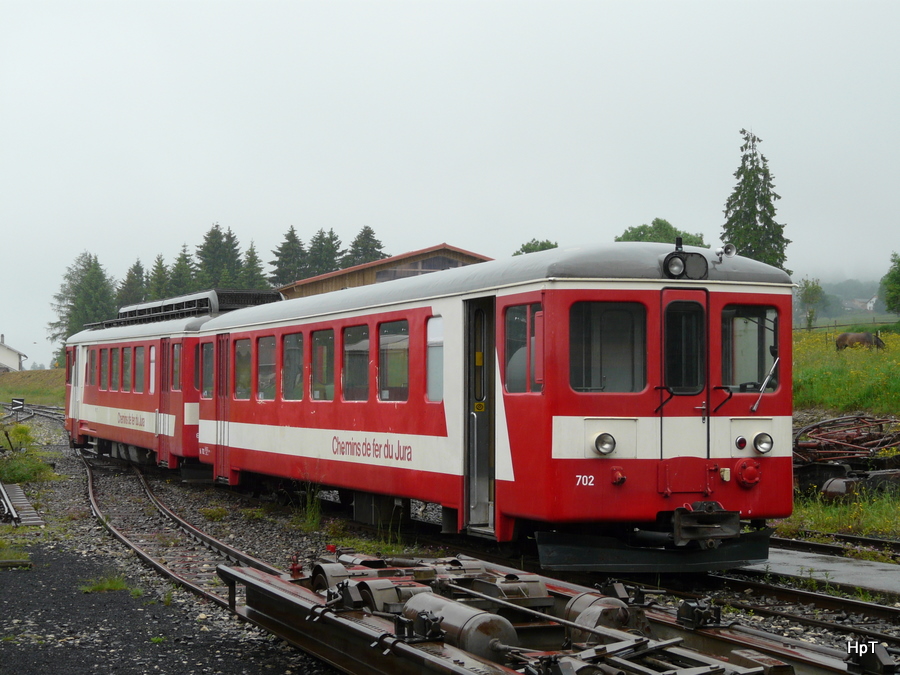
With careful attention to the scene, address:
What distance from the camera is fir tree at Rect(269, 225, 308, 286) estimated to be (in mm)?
90812

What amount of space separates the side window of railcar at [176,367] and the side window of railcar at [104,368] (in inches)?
193

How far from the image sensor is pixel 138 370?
66.0ft

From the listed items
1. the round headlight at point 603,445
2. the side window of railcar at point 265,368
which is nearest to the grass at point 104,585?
the round headlight at point 603,445

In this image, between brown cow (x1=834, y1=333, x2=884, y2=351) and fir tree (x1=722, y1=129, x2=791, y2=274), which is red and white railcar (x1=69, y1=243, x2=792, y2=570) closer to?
brown cow (x1=834, y1=333, x2=884, y2=351)

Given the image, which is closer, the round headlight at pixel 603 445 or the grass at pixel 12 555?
the round headlight at pixel 603 445

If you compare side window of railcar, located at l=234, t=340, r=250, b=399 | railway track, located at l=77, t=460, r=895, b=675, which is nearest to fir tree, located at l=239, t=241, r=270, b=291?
side window of railcar, located at l=234, t=340, r=250, b=399

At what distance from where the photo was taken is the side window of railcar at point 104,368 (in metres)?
22.3

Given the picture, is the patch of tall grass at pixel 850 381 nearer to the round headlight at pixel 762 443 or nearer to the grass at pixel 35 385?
the round headlight at pixel 762 443

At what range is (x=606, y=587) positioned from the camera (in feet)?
17.7

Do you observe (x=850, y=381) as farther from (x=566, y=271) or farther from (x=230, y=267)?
(x=230, y=267)

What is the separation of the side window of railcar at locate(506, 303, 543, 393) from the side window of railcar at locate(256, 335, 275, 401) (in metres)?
5.89

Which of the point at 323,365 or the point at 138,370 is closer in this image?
the point at 323,365

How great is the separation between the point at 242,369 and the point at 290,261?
76.8m

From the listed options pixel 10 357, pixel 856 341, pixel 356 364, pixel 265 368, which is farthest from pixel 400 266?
pixel 10 357
